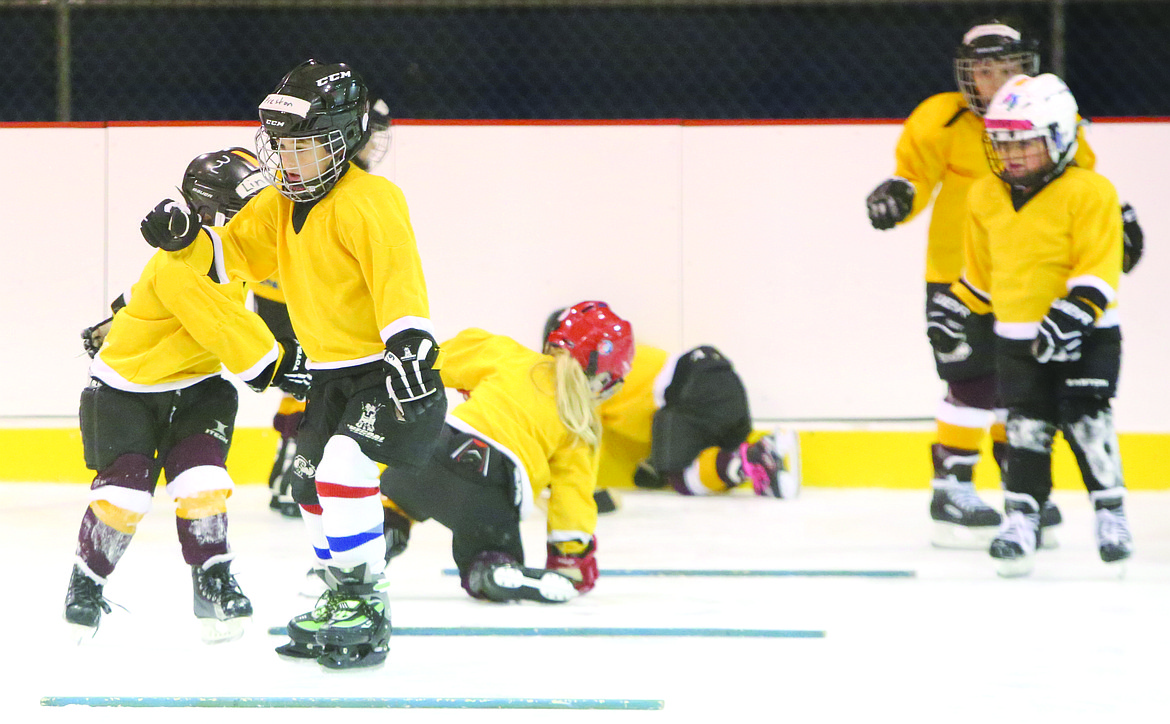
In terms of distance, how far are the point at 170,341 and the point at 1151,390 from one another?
12.3 ft

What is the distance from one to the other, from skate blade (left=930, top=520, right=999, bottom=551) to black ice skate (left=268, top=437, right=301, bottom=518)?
1.96 m

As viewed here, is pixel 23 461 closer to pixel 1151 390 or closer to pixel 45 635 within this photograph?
pixel 45 635

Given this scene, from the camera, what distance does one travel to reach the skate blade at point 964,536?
13.0ft

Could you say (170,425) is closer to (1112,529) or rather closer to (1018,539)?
(1018,539)

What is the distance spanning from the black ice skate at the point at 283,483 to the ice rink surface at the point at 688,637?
13 cm

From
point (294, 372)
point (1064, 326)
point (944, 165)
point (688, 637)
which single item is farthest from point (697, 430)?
point (294, 372)

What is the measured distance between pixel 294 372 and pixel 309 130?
63 centimetres

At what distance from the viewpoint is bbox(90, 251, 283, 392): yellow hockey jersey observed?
107 inches

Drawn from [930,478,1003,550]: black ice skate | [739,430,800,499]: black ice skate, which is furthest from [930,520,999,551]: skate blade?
[739,430,800,499]: black ice skate

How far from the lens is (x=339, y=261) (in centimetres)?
251

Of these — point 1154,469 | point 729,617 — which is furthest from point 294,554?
point 1154,469

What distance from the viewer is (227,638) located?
274cm

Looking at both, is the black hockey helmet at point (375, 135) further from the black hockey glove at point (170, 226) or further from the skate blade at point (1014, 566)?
the skate blade at point (1014, 566)

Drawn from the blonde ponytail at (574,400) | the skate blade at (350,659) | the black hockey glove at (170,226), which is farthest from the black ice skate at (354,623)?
the blonde ponytail at (574,400)
